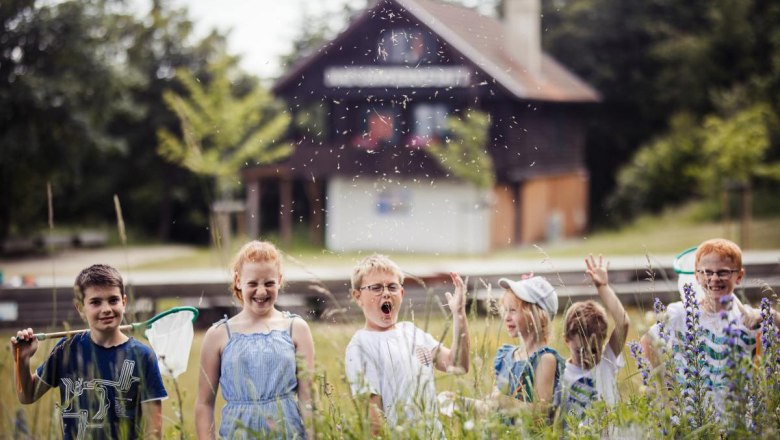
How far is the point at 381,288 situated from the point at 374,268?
0.08 meters

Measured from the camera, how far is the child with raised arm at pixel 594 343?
11.0 ft

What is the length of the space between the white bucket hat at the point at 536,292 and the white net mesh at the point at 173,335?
120 cm

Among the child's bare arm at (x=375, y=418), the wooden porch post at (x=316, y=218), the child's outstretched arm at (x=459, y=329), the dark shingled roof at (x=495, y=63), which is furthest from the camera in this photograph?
the wooden porch post at (x=316, y=218)

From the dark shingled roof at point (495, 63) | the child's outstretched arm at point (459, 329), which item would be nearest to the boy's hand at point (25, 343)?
the child's outstretched arm at point (459, 329)

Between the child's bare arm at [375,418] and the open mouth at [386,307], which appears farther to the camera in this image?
the open mouth at [386,307]

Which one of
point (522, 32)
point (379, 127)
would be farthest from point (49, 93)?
point (522, 32)

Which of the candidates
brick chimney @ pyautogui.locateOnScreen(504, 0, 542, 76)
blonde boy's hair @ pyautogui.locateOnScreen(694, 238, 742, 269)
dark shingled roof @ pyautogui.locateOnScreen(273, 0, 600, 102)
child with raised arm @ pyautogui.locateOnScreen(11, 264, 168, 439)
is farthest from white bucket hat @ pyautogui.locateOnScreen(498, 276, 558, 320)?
brick chimney @ pyautogui.locateOnScreen(504, 0, 542, 76)

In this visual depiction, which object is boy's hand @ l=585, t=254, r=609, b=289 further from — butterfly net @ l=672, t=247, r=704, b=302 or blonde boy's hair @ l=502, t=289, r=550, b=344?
butterfly net @ l=672, t=247, r=704, b=302

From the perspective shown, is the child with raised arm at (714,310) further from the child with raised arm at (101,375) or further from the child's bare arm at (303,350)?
the child with raised arm at (101,375)

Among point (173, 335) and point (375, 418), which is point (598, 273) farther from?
point (173, 335)

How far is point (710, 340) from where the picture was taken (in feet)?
10.9

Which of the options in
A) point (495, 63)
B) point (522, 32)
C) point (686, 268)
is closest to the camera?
point (686, 268)

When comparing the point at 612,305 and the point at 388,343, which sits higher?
the point at 612,305

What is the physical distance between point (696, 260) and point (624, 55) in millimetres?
36923
